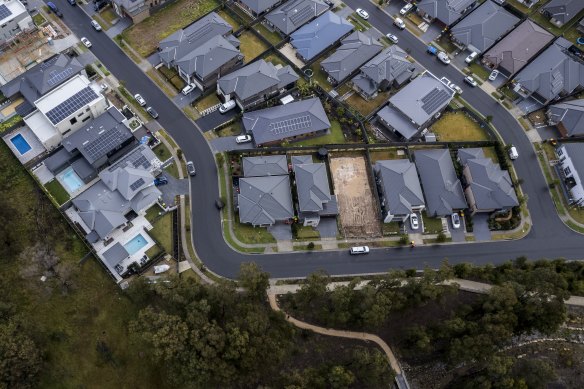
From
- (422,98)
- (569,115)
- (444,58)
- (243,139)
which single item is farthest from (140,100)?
(569,115)

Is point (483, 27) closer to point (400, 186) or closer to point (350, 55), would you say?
point (350, 55)

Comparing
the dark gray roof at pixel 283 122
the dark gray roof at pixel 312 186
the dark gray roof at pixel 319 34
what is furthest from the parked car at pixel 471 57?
the dark gray roof at pixel 312 186

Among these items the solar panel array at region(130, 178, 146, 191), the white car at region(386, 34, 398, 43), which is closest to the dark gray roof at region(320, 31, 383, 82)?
the white car at region(386, 34, 398, 43)

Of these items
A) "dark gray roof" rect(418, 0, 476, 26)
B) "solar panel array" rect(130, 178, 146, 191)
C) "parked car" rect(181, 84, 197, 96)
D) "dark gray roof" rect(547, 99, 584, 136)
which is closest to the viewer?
"solar panel array" rect(130, 178, 146, 191)

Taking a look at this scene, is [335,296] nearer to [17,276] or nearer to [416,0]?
[17,276]

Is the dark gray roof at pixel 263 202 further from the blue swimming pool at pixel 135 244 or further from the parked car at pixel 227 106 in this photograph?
the blue swimming pool at pixel 135 244

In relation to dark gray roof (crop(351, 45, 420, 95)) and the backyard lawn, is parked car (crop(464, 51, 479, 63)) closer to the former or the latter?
dark gray roof (crop(351, 45, 420, 95))
